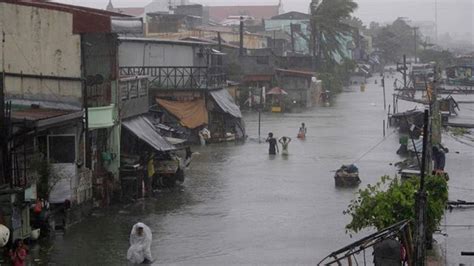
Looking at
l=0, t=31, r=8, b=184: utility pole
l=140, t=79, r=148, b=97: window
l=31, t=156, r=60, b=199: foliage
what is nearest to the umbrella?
l=140, t=79, r=148, b=97: window

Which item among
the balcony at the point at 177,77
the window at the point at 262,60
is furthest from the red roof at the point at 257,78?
the balcony at the point at 177,77

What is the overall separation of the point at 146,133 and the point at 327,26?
51457 mm

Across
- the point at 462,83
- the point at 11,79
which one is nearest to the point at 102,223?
the point at 11,79

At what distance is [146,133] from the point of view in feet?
80.9

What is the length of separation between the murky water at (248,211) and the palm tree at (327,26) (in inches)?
1487

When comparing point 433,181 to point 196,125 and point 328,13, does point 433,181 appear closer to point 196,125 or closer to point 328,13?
point 196,125

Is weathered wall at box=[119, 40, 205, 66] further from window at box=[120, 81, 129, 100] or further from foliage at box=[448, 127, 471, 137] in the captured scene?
foliage at box=[448, 127, 471, 137]

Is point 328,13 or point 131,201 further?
point 328,13

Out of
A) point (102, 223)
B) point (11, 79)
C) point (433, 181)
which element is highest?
point (11, 79)

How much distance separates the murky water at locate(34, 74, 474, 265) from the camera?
56.6ft

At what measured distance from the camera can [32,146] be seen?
19281 mm

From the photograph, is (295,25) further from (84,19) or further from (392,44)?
(84,19)

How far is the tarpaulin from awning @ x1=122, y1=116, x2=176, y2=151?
965cm

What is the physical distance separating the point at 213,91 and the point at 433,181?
2254 centimetres
